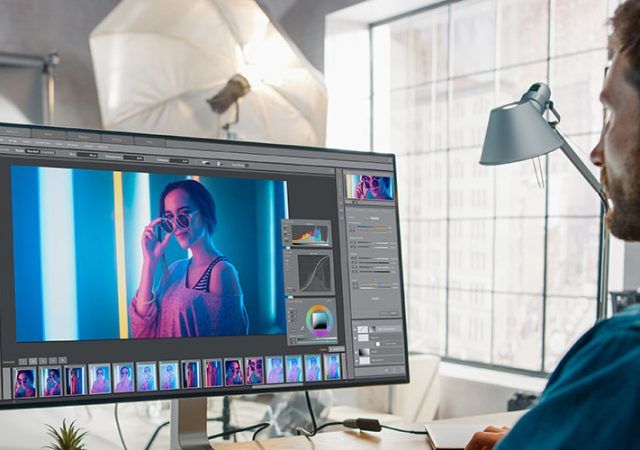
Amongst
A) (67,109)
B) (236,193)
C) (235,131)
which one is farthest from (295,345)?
(67,109)

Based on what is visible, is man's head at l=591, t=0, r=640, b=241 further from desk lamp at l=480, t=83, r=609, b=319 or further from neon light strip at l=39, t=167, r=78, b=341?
desk lamp at l=480, t=83, r=609, b=319

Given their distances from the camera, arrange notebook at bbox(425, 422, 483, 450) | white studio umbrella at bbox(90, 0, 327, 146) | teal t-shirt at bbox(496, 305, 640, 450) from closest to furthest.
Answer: teal t-shirt at bbox(496, 305, 640, 450)
notebook at bbox(425, 422, 483, 450)
white studio umbrella at bbox(90, 0, 327, 146)

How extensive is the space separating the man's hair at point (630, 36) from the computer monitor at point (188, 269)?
547 millimetres

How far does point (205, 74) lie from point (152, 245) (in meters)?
3.23

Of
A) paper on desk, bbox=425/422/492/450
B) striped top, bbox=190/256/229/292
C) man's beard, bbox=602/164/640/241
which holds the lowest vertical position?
paper on desk, bbox=425/422/492/450

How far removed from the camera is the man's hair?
74 centimetres

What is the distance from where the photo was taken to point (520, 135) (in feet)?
5.75

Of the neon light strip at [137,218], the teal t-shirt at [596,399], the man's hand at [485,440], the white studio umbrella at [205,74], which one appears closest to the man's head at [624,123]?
the teal t-shirt at [596,399]

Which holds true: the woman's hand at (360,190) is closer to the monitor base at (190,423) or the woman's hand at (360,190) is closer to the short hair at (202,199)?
the short hair at (202,199)

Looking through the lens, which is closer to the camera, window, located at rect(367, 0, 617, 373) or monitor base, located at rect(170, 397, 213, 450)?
monitor base, located at rect(170, 397, 213, 450)

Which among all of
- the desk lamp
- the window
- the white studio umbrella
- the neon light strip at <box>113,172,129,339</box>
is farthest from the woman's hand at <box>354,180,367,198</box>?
the white studio umbrella

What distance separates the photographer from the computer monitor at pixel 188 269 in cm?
102

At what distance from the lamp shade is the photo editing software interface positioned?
592 mm

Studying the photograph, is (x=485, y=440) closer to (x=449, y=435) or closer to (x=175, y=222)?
(x=449, y=435)
